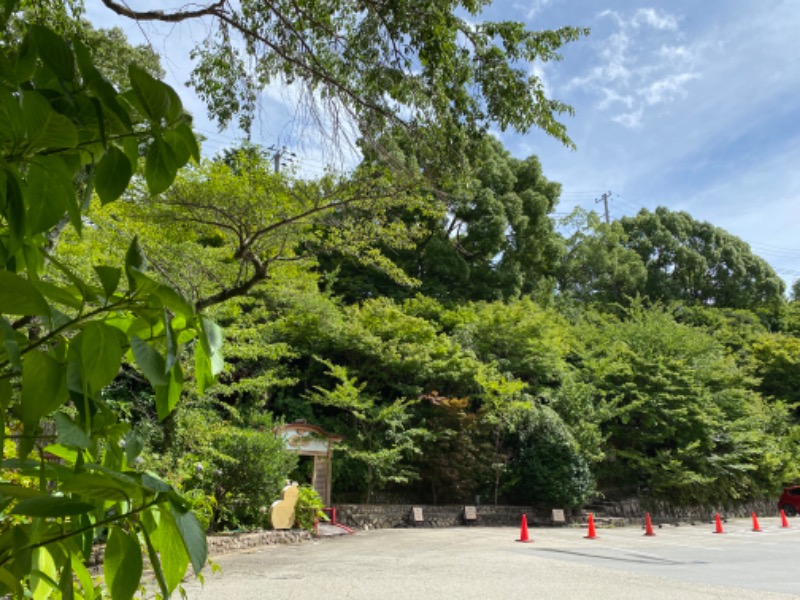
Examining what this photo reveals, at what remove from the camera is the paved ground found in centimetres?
587

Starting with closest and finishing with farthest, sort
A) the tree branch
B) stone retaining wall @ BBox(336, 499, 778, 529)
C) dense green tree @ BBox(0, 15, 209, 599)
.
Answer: dense green tree @ BBox(0, 15, 209, 599) → the tree branch → stone retaining wall @ BBox(336, 499, 778, 529)

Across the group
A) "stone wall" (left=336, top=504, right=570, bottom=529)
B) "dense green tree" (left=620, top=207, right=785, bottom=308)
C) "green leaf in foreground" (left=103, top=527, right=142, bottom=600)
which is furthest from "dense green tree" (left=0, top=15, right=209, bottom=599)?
"dense green tree" (left=620, top=207, right=785, bottom=308)

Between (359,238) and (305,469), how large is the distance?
842cm

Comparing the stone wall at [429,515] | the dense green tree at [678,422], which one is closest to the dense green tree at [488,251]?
the dense green tree at [678,422]

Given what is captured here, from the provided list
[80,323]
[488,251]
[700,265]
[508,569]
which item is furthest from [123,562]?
[700,265]

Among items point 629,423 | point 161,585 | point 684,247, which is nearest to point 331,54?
point 161,585

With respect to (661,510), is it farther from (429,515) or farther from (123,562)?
(123,562)

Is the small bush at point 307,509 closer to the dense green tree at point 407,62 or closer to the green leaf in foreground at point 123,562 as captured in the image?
the dense green tree at point 407,62

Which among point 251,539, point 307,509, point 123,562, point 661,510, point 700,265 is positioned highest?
point 700,265

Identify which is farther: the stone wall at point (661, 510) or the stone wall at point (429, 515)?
the stone wall at point (661, 510)

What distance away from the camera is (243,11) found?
4.26 m

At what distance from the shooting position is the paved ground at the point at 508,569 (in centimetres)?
587

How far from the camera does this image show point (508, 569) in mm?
7348

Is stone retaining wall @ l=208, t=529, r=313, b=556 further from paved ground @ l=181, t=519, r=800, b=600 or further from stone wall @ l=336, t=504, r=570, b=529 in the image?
stone wall @ l=336, t=504, r=570, b=529
